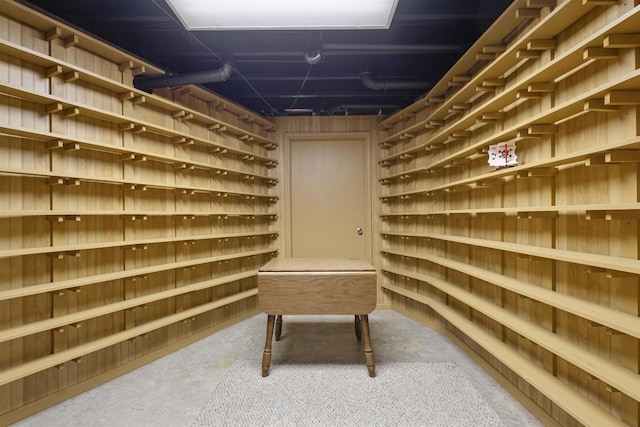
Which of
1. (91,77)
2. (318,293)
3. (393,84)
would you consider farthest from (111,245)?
(393,84)

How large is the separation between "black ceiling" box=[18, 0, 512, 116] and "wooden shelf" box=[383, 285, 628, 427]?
7.91 feet

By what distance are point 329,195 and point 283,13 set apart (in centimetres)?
262

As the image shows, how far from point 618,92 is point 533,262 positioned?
1.09m

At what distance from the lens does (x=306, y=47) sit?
299 cm

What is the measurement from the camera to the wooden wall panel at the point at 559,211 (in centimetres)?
131

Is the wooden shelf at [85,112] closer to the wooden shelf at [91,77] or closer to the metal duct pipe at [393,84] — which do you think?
the wooden shelf at [91,77]

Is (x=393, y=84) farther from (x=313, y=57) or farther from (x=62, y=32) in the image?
(x=62, y=32)

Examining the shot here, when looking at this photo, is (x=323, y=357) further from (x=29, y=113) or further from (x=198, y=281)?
(x=29, y=113)

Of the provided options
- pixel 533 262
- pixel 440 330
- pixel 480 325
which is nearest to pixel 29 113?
pixel 533 262

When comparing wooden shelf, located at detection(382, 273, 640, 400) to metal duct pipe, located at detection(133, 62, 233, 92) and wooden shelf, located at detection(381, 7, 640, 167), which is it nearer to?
wooden shelf, located at detection(381, 7, 640, 167)

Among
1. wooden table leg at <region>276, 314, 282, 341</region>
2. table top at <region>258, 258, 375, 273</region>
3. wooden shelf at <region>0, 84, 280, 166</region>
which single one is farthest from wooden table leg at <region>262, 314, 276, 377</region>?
wooden shelf at <region>0, 84, 280, 166</region>

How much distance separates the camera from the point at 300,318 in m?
3.75

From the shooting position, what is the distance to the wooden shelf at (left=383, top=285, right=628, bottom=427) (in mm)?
1367

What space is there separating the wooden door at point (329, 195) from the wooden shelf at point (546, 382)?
1997 millimetres
